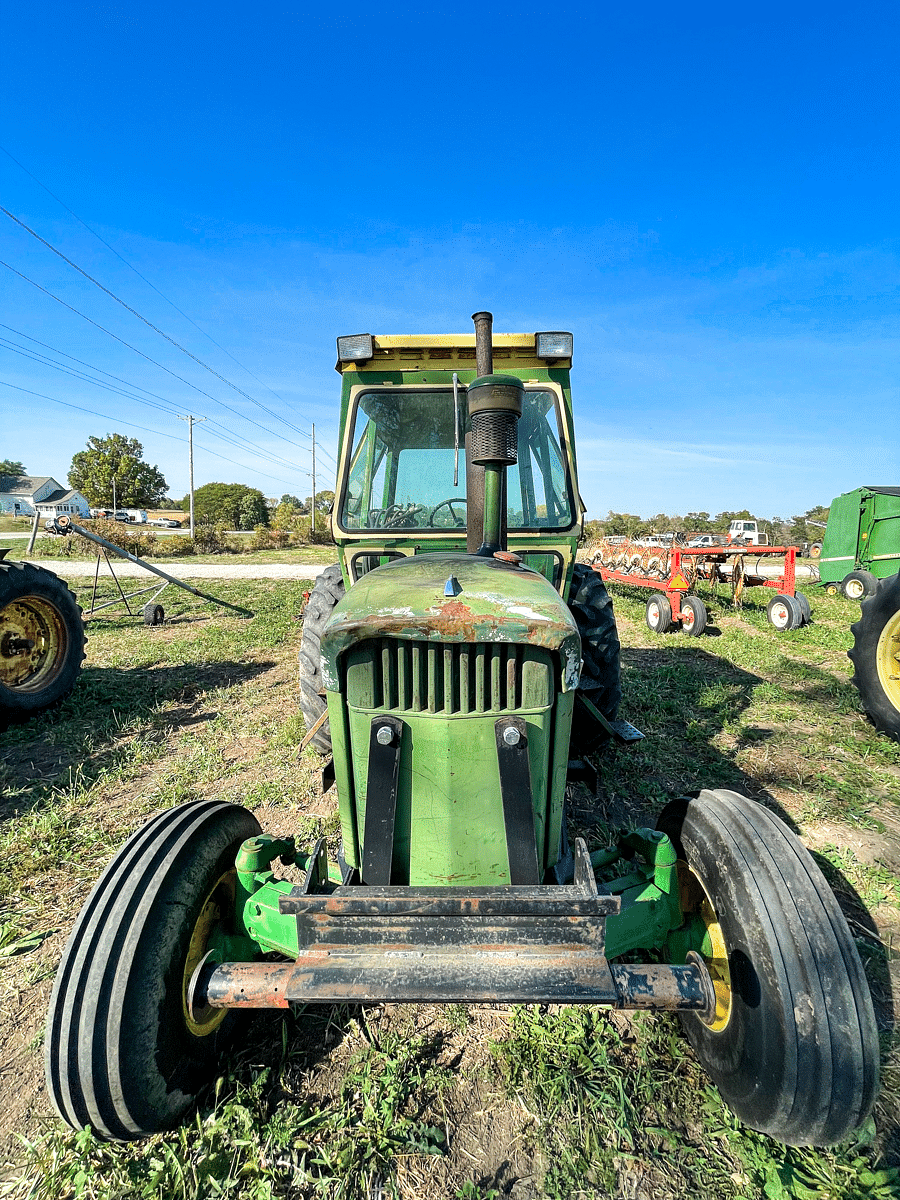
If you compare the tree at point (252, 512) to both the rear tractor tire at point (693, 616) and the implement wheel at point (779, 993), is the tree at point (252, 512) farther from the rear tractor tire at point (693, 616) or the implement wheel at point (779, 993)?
the implement wheel at point (779, 993)

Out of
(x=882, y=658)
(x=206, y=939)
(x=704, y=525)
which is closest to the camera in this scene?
(x=206, y=939)

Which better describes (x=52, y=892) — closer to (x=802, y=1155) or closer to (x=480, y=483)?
(x=480, y=483)

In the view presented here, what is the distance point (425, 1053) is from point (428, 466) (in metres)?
2.82

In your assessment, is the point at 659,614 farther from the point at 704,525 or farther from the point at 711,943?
the point at 704,525

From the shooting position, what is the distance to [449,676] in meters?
1.75

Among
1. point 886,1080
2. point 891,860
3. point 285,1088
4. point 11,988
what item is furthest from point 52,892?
point 891,860

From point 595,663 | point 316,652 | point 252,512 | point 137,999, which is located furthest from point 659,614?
point 252,512

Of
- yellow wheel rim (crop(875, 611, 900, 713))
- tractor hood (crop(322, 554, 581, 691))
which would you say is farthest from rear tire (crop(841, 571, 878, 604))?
tractor hood (crop(322, 554, 581, 691))

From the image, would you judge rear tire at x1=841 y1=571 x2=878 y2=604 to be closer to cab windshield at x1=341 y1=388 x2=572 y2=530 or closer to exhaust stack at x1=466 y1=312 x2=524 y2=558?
cab windshield at x1=341 y1=388 x2=572 y2=530

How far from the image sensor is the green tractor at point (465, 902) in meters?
1.52

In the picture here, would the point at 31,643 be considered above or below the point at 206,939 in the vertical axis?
above

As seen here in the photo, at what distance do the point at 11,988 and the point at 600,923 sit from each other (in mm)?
2354

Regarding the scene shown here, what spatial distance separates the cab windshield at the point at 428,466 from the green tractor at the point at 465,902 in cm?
112

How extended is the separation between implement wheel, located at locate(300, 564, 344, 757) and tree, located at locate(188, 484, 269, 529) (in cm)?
4223
